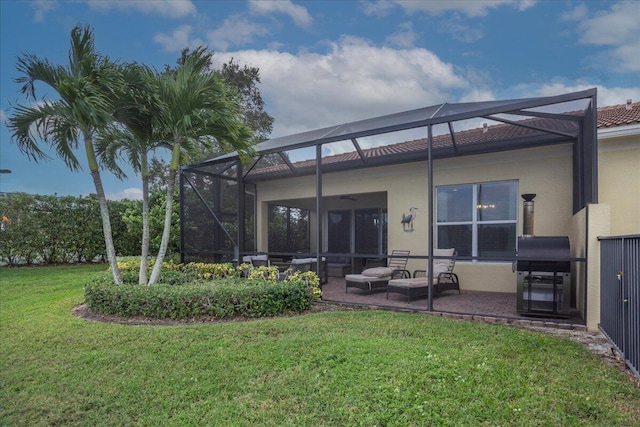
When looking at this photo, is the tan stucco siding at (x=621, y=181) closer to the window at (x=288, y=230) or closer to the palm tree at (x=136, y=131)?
the palm tree at (x=136, y=131)

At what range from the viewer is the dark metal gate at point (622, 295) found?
3270 mm

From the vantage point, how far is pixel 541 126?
660cm

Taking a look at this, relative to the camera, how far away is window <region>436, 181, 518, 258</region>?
8094mm

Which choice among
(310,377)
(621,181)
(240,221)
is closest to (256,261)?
(240,221)

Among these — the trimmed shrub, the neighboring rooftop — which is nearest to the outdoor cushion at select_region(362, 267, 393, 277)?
the trimmed shrub

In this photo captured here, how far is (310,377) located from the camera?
11.3ft

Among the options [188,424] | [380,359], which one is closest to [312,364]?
[380,359]

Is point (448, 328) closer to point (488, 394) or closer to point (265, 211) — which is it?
point (488, 394)

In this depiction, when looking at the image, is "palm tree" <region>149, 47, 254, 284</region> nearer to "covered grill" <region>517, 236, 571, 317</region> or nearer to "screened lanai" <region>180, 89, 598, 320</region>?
"screened lanai" <region>180, 89, 598, 320</region>

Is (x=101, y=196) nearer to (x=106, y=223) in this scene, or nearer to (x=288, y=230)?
(x=106, y=223)

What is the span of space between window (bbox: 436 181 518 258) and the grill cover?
7.75 feet

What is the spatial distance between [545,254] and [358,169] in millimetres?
5648

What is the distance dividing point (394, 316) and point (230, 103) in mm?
4908

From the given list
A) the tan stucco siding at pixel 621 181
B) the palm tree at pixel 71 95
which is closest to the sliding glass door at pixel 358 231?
the tan stucco siding at pixel 621 181
